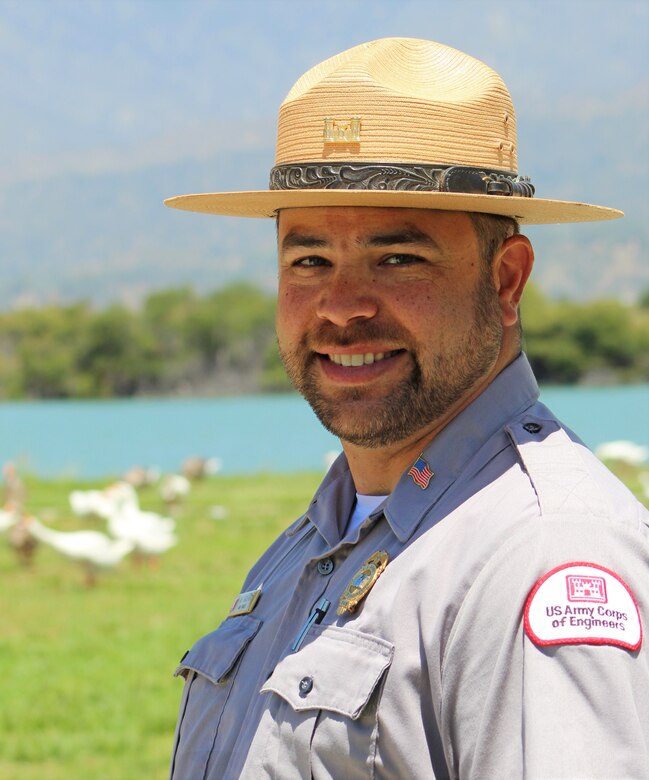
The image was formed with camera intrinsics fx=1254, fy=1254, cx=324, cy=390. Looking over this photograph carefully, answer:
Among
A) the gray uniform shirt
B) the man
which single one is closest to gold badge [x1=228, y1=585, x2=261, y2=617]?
the man

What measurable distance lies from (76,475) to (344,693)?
19868 millimetres

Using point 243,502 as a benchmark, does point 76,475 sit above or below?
below

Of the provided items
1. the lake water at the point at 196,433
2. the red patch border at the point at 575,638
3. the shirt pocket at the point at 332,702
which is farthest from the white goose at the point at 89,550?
the lake water at the point at 196,433

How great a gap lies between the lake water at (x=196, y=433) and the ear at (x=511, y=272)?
19.0m

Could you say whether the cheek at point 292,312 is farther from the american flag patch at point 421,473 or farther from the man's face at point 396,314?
the american flag patch at point 421,473

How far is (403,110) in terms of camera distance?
7.29 ft

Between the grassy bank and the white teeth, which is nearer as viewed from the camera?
the white teeth

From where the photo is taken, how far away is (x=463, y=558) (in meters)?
1.85

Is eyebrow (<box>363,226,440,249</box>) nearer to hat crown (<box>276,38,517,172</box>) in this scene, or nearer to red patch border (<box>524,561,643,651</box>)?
hat crown (<box>276,38,517,172</box>)

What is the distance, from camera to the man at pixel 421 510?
5.44ft

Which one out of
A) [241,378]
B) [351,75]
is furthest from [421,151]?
[241,378]

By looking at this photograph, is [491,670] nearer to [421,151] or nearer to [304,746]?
[304,746]

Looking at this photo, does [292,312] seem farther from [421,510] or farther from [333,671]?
[333,671]

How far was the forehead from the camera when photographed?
2230 millimetres
